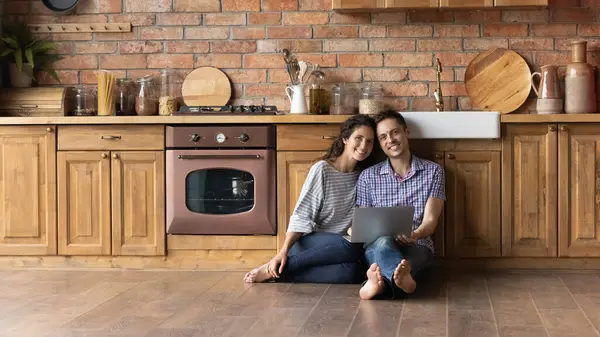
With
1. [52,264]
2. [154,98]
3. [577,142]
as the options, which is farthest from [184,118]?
[577,142]

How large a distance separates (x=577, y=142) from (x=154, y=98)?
2.35m

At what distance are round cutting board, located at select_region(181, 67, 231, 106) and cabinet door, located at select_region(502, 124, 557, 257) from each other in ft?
5.39

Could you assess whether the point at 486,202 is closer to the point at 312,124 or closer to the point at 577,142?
the point at 577,142

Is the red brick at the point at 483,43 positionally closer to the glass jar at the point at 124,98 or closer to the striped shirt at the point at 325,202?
the striped shirt at the point at 325,202

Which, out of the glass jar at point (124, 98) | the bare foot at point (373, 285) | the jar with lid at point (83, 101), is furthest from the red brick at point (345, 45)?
the bare foot at point (373, 285)

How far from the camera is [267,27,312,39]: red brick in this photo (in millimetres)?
5145

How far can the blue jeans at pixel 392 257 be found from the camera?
3.77m

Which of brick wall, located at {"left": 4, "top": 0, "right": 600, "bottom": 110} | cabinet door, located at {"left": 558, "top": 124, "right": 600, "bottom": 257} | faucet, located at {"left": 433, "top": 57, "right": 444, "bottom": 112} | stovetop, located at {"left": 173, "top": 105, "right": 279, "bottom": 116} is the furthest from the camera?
brick wall, located at {"left": 4, "top": 0, "right": 600, "bottom": 110}

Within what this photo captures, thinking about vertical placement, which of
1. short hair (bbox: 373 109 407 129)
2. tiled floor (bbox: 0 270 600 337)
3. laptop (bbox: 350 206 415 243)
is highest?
short hair (bbox: 373 109 407 129)

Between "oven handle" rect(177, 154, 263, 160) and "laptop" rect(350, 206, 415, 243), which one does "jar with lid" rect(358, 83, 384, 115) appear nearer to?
"oven handle" rect(177, 154, 263, 160)

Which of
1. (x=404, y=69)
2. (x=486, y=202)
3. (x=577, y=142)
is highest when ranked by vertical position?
(x=404, y=69)

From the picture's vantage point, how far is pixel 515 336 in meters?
3.06

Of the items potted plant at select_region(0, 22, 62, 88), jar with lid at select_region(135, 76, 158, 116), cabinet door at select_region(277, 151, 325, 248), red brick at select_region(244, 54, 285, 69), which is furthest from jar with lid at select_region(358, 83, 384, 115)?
potted plant at select_region(0, 22, 62, 88)

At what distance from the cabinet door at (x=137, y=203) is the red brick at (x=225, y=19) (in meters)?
0.99
